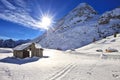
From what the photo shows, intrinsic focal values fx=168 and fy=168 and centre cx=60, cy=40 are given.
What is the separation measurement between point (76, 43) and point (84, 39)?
9.34 meters

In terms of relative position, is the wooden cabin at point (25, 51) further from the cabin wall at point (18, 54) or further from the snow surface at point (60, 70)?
the snow surface at point (60, 70)

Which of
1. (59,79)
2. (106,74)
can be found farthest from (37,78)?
(106,74)

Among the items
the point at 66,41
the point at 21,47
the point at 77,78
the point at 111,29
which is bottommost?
the point at 77,78

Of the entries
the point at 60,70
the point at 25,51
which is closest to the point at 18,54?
the point at 25,51

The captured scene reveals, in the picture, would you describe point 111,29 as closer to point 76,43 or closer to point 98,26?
point 98,26

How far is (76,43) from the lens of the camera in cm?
11675

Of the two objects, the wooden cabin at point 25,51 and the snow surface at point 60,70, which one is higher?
the wooden cabin at point 25,51

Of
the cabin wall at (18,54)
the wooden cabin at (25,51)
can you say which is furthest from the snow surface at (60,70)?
the wooden cabin at (25,51)

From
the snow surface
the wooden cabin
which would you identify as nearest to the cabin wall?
the wooden cabin

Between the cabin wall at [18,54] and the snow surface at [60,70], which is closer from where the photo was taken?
the snow surface at [60,70]

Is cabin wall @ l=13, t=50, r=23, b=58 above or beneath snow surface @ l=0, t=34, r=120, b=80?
above

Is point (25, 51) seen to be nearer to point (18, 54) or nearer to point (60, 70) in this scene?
point (18, 54)

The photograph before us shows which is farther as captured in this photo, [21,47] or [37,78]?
[21,47]

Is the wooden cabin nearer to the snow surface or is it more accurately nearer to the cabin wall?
the cabin wall
